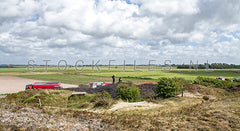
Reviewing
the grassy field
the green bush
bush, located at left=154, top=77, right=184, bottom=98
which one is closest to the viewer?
bush, located at left=154, top=77, right=184, bottom=98

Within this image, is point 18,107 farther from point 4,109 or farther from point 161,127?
point 161,127

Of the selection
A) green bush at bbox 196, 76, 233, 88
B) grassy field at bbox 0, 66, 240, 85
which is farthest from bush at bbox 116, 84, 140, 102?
grassy field at bbox 0, 66, 240, 85

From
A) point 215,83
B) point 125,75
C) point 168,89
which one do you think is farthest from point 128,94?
point 125,75

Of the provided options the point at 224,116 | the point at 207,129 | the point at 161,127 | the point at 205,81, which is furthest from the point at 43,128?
the point at 205,81

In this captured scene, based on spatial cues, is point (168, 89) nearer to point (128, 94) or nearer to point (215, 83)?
point (128, 94)

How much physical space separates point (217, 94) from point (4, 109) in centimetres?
2331

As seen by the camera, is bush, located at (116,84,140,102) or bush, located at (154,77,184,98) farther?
bush, located at (154,77,184,98)

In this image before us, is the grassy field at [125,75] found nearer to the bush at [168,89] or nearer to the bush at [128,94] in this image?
the bush at [168,89]

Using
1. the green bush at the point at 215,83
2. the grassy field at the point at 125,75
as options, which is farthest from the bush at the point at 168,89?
the grassy field at the point at 125,75

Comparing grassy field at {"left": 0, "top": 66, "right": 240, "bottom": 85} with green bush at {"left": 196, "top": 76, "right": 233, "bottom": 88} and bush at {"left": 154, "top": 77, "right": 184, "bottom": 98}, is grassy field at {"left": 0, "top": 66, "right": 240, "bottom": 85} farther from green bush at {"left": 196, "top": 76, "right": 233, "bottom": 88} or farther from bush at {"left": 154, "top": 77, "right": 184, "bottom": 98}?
bush at {"left": 154, "top": 77, "right": 184, "bottom": 98}

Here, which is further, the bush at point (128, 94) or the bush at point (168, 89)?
the bush at point (168, 89)

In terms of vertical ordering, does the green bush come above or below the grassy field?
above

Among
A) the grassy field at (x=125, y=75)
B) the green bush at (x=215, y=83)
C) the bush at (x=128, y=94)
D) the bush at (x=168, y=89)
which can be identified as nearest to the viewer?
the bush at (x=128, y=94)

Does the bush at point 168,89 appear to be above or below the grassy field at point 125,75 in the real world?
above
